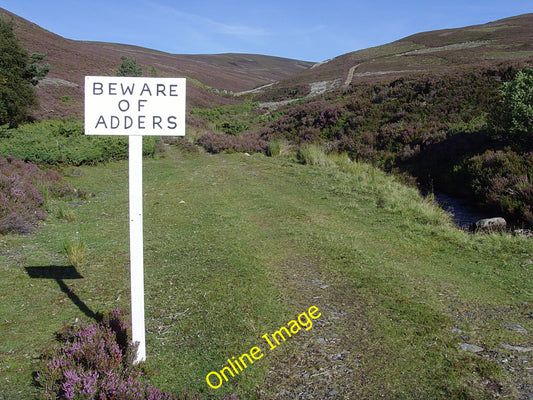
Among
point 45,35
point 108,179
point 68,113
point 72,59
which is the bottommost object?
point 108,179

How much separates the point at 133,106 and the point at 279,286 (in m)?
2.69

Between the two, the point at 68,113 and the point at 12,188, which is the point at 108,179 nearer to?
the point at 12,188

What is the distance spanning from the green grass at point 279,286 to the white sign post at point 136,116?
96 cm

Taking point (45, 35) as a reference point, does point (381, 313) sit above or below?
below

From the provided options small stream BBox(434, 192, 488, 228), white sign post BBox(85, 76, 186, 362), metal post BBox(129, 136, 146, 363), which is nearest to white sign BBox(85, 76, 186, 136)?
white sign post BBox(85, 76, 186, 362)

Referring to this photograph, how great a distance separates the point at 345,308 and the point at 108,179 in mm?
10588

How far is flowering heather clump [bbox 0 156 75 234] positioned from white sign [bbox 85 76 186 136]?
4.77 metres

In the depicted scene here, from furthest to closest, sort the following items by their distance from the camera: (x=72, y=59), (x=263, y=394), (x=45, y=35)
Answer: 1. (x=45, y=35)
2. (x=72, y=59)
3. (x=263, y=394)

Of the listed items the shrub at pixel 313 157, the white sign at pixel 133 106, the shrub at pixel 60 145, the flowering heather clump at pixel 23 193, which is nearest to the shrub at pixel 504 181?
the shrub at pixel 313 157

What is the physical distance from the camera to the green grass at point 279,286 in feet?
10.4

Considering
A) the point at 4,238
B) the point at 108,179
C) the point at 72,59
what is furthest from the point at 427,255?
the point at 72,59

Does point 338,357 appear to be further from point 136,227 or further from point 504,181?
point 504,181

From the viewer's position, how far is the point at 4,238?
6422 mm

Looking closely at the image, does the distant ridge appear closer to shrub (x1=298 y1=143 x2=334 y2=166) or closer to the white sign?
shrub (x1=298 y1=143 x2=334 y2=166)
